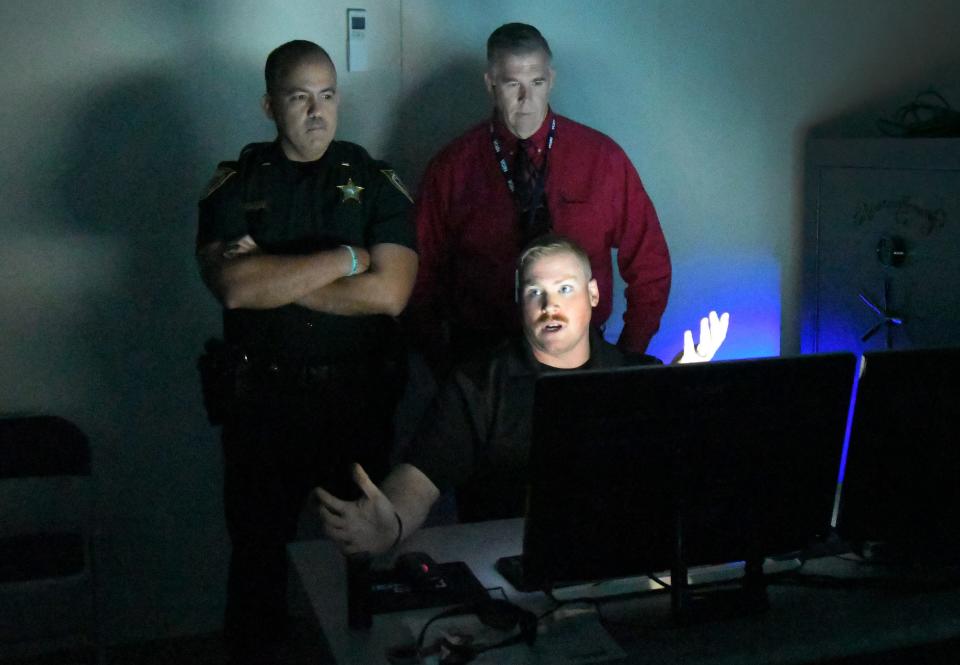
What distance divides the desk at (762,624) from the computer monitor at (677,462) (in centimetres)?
11

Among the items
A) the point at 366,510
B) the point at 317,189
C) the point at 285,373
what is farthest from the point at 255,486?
the point at 366,510

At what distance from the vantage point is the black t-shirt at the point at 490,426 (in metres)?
2.29

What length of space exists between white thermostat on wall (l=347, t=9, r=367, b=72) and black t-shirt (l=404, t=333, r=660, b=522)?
1459 millimetres

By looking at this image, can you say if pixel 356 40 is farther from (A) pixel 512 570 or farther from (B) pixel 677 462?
(B) pixel 677 462

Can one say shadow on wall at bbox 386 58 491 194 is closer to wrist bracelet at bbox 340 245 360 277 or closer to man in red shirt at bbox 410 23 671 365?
man in red shirt at bbox 410 23 671 365

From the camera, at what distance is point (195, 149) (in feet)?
11.2

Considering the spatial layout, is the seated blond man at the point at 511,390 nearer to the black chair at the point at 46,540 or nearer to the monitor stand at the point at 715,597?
the monitor stand at the point at 715,597

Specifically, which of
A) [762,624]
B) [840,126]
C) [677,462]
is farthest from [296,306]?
[840,126]

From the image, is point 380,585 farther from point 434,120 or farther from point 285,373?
point 434,120

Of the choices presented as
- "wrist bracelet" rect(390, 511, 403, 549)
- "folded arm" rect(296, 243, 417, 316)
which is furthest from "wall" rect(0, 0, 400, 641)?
"wrist bracelet" rect(390, 511, 403, 549)

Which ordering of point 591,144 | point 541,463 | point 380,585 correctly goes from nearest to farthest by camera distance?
point 541,463 → point 380,585 → point 591,144

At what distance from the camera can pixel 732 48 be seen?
13.4ft

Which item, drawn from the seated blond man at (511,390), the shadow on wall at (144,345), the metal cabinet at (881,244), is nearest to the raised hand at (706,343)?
the seated blond man at (511,390)

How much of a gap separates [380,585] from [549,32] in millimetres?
2404
